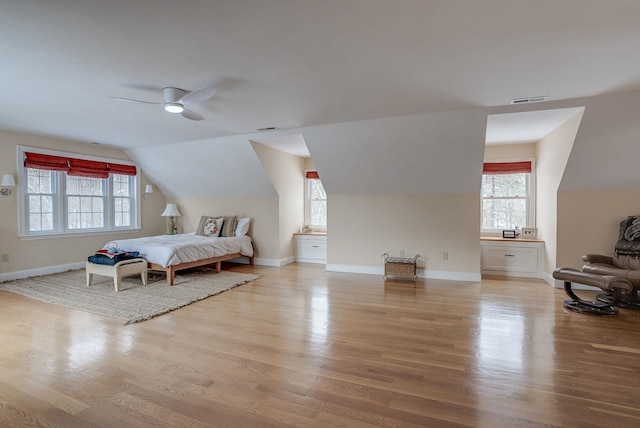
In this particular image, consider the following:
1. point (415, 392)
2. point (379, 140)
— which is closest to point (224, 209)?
point (379, 140)

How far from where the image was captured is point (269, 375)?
2236mm

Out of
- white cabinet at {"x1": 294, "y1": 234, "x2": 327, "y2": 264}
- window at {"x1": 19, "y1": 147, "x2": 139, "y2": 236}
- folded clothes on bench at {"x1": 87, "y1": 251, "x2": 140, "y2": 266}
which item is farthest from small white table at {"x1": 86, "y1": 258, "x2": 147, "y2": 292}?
white cabinet at {"x1": 294, "y1": 234, "x2": 327, "y2": 264}

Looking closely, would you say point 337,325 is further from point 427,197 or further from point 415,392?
point 427,197

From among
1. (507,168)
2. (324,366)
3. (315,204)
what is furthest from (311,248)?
(324,366)

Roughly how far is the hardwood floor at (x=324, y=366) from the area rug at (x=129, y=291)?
0.65 ft

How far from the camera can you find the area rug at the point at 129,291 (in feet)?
11.8

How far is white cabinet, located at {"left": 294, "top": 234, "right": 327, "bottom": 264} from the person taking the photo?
6492 mm

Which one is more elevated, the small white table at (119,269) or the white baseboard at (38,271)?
the small white table at (119,269)

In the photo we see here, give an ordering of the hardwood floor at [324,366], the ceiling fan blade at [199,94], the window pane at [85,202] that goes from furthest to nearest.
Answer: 1. the window pane at [85,202]
2. the ceiling fan blade at [199,94]
3. the hardwood floor at [324,366]

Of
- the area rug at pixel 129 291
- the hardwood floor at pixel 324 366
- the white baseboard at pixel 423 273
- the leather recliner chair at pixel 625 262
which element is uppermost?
the leather recliner chair at pixel 625 262

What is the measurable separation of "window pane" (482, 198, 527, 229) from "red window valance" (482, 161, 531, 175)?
51 centimetres

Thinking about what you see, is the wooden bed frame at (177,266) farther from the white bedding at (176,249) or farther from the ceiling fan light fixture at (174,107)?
the ceiling fan light fixture at (174,107)

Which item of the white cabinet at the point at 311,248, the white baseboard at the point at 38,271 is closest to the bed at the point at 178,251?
the white baseboard at the point at 38,271

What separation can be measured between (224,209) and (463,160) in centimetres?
477
